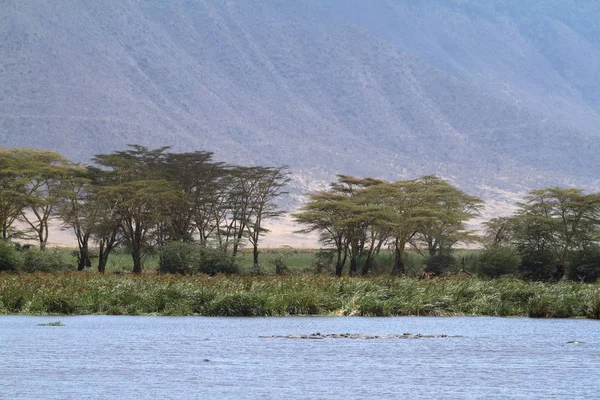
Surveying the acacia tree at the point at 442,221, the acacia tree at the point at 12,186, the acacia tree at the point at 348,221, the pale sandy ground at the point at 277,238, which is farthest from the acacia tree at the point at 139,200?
the pale sandy ground at the point at 277,238

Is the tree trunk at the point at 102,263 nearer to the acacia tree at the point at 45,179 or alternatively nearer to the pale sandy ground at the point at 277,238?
the acacia tree at the point at 45,179

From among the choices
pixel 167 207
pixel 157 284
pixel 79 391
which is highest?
pixel 167 207

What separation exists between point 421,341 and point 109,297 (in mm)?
16591

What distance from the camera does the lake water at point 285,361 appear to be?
24.5 m

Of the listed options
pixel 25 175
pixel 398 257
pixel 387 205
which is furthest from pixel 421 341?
pixel 25 175

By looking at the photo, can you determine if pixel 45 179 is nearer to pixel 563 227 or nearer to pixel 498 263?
pixel 498 263

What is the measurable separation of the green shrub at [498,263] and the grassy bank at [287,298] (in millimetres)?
25892

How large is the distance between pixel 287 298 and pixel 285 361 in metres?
15.8

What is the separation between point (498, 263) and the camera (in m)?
77.2

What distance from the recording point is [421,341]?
35656 mm

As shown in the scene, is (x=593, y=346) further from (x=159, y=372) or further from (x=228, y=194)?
(x=228, y=194)

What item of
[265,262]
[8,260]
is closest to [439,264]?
[265,262]

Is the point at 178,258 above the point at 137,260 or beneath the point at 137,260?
beneath

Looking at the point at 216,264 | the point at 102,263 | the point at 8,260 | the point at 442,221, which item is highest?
the point at 442,221
